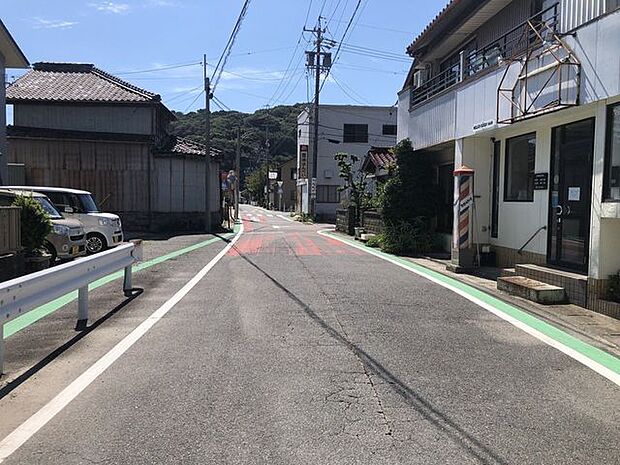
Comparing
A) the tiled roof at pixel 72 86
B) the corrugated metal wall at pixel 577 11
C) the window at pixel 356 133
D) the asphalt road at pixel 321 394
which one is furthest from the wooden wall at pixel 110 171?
the window at pixel 356 133

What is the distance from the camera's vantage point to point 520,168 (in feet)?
40.6

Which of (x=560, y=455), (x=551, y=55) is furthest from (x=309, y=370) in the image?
(x=551, y=55)

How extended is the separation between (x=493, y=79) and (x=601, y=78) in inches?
158

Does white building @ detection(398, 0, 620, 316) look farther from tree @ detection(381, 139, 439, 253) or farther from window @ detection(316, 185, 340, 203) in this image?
window @ detection(316, 185, 340, 203)

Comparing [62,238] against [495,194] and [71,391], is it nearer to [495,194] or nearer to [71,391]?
[71,391]

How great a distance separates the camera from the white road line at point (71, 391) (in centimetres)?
396

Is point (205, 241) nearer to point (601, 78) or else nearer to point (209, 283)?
point (209, 283)

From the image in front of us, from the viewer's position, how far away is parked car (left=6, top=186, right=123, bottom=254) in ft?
53.7

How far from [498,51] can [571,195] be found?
4855 millimetres

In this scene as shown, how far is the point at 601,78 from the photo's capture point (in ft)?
27.0

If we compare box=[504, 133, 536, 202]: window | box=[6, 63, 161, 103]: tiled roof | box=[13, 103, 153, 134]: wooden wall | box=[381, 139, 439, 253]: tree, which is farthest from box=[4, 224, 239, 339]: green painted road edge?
box=[6, 63, 161, 103]: tiled roof

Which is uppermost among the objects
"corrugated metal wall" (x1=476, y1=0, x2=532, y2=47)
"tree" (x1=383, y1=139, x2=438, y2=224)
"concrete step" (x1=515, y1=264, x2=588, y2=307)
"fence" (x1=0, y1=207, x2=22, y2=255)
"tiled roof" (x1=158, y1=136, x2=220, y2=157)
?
"corrugated metal wall" (x1=476, y1=0, x2=532, y2=47)

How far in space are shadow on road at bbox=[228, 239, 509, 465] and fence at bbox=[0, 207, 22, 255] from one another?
6338 mm

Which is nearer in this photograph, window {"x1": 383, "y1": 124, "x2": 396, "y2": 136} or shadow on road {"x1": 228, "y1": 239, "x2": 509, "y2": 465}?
shadow on road {"x1": 228, "y1": 239, "x2": 509, "y2": 465}
